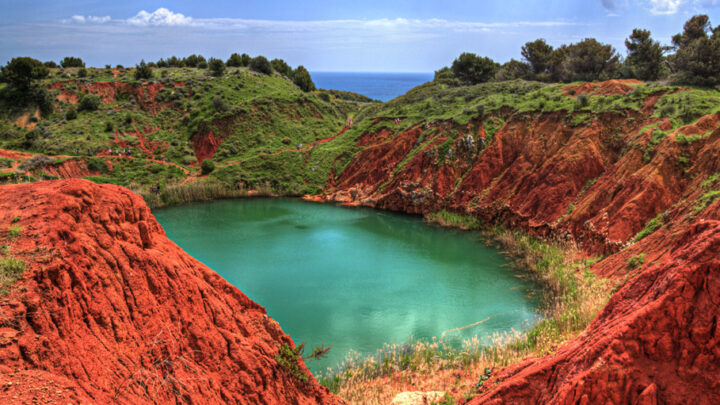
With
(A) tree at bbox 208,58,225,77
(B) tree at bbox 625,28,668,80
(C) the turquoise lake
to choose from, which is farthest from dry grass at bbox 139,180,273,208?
(B) tree at bbox 625,28,668,80

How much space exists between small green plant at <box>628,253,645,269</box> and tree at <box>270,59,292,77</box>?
7405cm

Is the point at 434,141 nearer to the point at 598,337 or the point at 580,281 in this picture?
the point at 580,281

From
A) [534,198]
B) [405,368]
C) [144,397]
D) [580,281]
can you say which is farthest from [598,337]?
[534,198]

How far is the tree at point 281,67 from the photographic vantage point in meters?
Answer: 81.1

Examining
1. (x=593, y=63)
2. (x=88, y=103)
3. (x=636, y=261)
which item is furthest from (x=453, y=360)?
(x=88, y=103)

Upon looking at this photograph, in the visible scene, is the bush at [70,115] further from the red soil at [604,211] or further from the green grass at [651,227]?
the green grass at [651,227]

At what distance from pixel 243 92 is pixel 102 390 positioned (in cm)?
6126

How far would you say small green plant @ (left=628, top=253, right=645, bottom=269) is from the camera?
17.6 m

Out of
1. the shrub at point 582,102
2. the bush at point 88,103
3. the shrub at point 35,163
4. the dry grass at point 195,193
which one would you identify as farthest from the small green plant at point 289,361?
the bush at point 88,103

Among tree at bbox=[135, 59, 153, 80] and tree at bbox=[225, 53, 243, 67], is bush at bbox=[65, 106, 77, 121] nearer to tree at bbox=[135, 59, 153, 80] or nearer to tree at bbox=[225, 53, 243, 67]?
tree at bbox=[135, 59, 153, 80]

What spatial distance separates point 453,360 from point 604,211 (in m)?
15.9

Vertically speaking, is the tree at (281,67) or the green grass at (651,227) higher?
the tree at (281,67)

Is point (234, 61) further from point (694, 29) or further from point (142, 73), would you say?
point (694, 29)

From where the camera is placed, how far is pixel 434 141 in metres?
39.8
